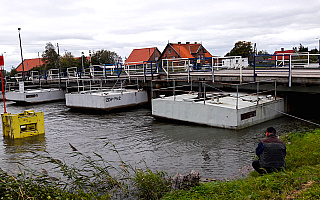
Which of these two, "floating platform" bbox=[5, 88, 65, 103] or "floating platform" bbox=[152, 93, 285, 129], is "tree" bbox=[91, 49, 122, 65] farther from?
"floating platform" bbox=[152, 93, 285, 129]

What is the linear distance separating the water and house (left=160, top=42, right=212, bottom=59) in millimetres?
54377

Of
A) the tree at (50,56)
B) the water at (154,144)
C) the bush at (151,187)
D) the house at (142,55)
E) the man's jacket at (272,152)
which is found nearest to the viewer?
the man's jacket at (272,152)

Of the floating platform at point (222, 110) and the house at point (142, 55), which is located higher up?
the house at point (142, 55)

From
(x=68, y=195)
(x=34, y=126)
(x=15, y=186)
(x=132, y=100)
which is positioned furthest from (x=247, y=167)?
(x=132, y=100)

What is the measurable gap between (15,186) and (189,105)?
11.1 metres

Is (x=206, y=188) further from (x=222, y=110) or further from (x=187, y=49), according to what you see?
(x=187, y=49)

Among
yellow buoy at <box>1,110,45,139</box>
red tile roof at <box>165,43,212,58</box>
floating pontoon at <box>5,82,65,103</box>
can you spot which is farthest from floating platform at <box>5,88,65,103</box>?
red tile roof at <box>165,43,212,58</box>

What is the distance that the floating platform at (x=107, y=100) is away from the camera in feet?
74.0

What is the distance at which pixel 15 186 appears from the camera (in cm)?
617

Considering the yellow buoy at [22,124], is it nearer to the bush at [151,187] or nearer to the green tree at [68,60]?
the bush at [151,187]

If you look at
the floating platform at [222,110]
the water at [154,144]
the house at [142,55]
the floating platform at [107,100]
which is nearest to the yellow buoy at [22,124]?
the water at [154,144]

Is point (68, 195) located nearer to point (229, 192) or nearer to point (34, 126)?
point (229, 192)

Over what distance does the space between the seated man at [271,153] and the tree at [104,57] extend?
2619 inches

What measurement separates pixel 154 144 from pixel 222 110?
3.97 meters
